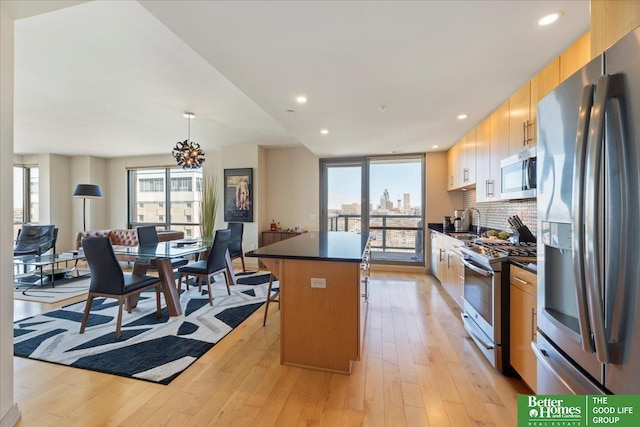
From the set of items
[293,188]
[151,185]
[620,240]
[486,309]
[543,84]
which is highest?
[543,84]

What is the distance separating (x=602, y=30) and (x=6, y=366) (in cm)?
335

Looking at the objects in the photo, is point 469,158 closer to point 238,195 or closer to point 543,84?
point 543,84

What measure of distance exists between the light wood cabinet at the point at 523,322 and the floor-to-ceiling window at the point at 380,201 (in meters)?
3.51

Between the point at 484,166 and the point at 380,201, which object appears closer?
the point at 484,166

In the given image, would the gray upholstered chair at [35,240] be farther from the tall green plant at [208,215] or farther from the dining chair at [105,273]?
the dining chair at [105,273]

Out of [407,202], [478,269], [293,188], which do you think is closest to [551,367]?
[478,269]

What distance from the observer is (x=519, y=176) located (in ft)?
8.01

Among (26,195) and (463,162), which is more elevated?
(463,162)

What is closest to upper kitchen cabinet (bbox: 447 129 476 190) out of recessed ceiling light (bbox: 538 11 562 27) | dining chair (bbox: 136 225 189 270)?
recessed ceiling light (bbox: 538 11 562 27)

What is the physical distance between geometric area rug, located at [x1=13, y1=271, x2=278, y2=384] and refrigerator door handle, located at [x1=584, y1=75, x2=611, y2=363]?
241 cm

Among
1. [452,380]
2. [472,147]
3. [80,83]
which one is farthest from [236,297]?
[472,147]

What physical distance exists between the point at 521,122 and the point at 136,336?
4.15m

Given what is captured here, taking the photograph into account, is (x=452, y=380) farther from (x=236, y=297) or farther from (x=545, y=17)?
(x=236, y=297)

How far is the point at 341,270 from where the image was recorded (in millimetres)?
2078
